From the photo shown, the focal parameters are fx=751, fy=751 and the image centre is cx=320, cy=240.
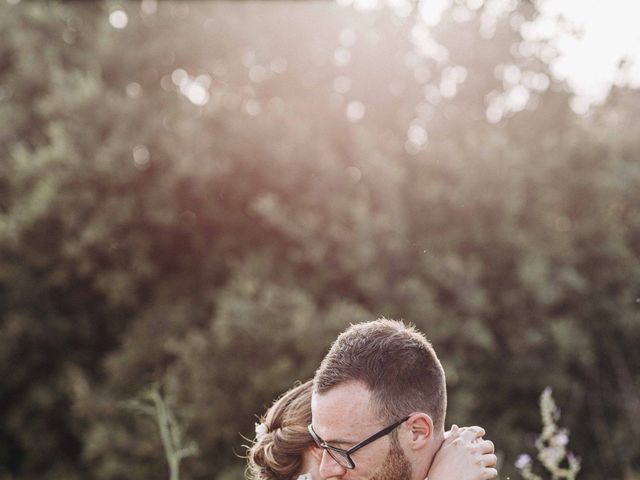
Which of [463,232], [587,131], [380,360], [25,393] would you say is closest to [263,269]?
[463,232]

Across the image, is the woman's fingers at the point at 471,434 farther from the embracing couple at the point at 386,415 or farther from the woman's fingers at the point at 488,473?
the woman's fingers at the point at 488,473

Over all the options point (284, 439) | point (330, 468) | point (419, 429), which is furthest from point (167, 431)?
point (419, 429)

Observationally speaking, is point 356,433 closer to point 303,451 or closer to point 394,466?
point 394,466

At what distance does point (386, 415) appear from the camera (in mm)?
2568

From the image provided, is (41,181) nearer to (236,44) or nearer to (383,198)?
(236,44)

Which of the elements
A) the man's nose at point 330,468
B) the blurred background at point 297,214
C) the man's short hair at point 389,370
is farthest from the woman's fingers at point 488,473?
the blurred background at point 297,214

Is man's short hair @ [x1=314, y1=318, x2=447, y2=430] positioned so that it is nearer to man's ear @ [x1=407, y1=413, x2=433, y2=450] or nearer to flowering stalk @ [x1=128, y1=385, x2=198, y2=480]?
man's ear @ [x1=407, y1=413, x2=433, y2=450]

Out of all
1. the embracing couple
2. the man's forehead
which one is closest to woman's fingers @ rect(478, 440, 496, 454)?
the embracing couple

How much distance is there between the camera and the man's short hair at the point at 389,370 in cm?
257

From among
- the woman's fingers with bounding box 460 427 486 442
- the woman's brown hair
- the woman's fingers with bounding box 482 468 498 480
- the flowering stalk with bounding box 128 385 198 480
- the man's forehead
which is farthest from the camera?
the flowering stalk with bounding box 128 385 198 480

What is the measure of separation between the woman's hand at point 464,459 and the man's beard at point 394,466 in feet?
0.35

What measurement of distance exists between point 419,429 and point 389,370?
0.78 ft

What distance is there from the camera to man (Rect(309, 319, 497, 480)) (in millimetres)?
2559

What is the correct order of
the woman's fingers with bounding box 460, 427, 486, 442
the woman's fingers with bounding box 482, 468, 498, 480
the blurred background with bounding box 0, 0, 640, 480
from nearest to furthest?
the woman's fingers with bounding box 482, 468, 498, 480, the woman's fingers with bounding box 460, 427, 486, 442, the blurred background with bounding box 0, 0, 640, 480
